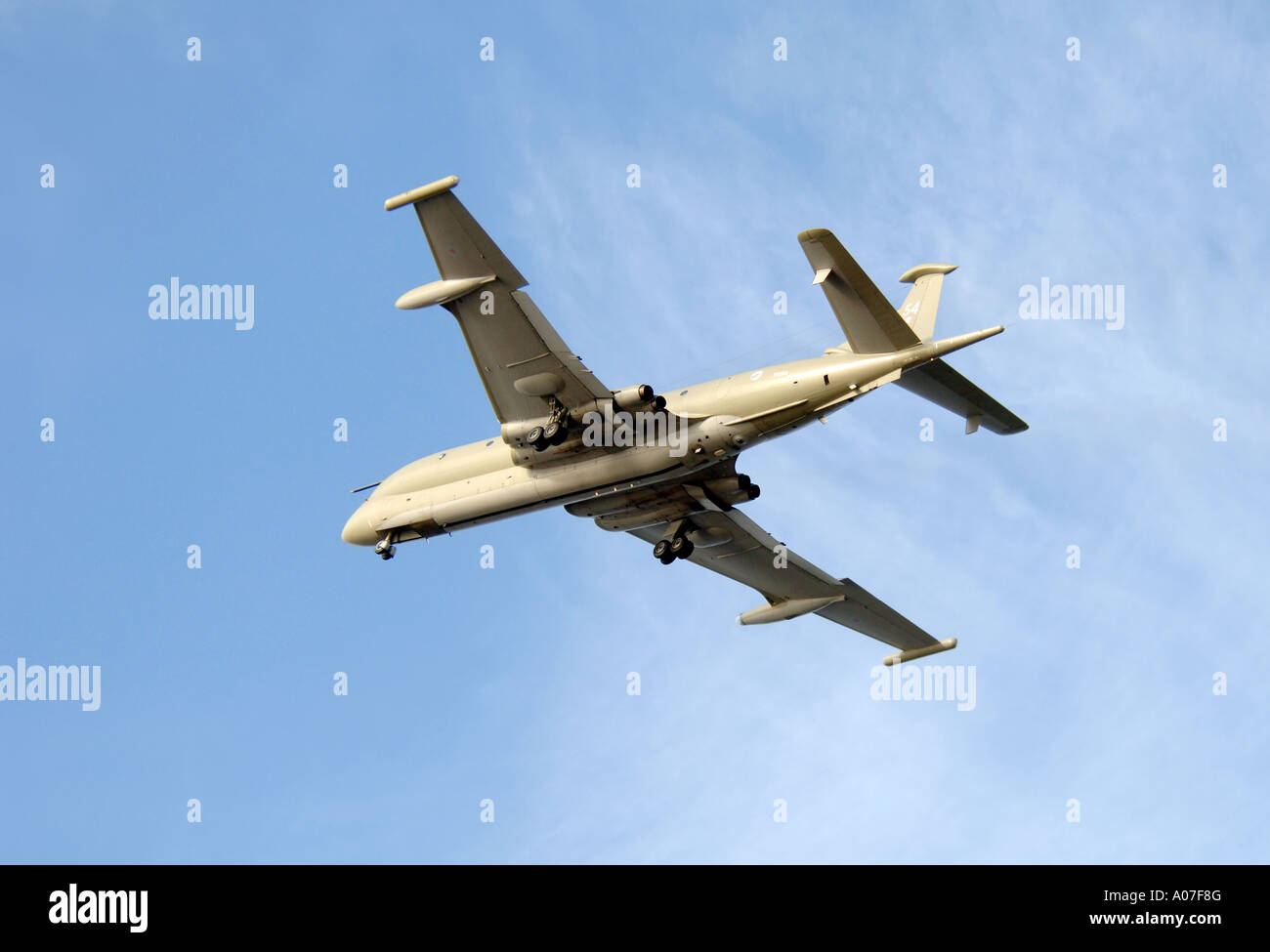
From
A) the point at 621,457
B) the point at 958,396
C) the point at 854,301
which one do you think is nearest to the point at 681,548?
the point at 621,457

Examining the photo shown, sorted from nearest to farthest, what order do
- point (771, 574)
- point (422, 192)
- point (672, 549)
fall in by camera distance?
point (422, 192), point (672, 549), point (771, 574)

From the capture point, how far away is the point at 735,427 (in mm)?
42188

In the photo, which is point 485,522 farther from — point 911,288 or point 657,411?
point 911,288

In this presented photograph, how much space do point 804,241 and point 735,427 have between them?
622 centimetres

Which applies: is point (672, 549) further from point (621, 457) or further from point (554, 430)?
point (554, 430)

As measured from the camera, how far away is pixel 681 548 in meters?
46.8

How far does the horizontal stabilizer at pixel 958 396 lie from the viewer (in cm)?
4175

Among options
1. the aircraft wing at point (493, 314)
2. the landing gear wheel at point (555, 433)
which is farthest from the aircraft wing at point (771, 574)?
the aircraft wing at point (493, 314)

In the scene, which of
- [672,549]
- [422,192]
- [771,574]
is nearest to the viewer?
[422,192]

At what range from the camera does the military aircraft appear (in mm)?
39969

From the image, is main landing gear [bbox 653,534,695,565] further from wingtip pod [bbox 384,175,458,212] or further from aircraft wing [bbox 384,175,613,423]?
wingtip pod [bbox 384,175,458,212]

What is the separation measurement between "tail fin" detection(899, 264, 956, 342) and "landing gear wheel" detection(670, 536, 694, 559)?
29.5 ft

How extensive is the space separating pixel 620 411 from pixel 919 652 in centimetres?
1549
